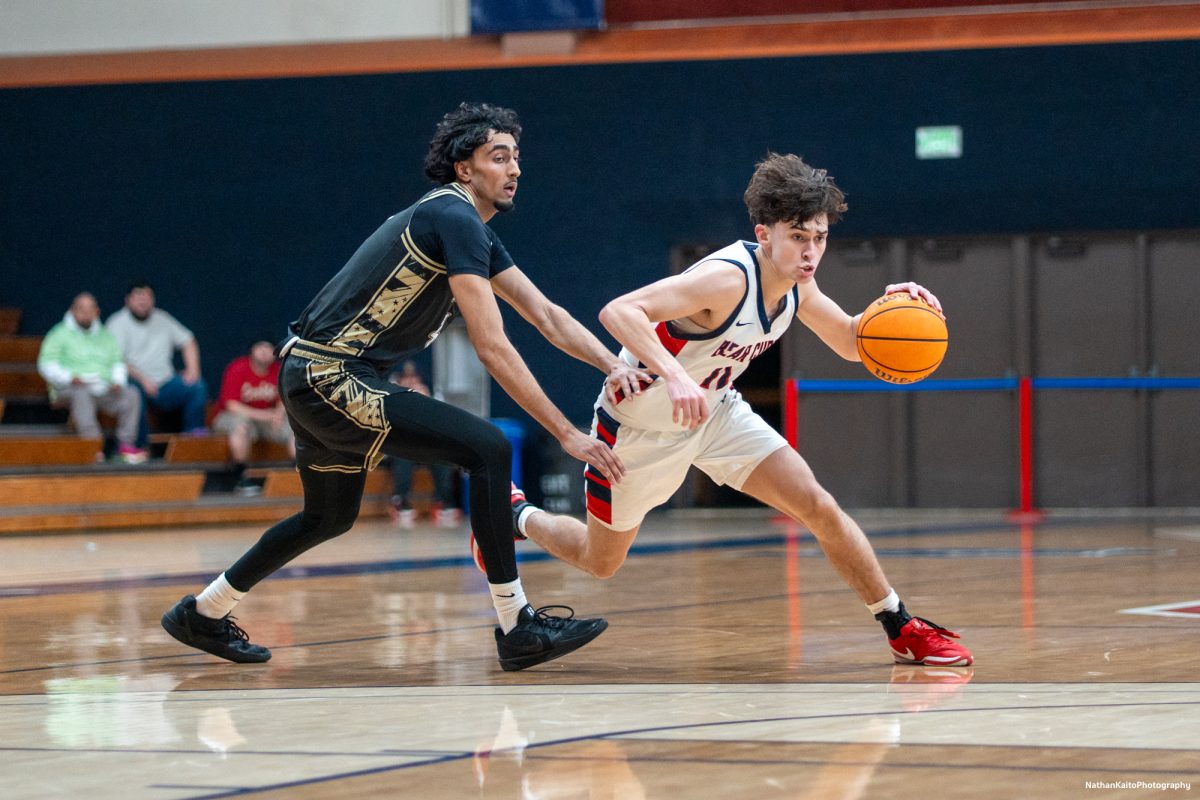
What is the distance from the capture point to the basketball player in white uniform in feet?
15.0

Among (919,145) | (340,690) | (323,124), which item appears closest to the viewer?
(340,690)

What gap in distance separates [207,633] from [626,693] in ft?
4.73

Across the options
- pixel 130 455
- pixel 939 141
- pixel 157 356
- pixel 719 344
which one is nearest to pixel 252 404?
pixel 157 356

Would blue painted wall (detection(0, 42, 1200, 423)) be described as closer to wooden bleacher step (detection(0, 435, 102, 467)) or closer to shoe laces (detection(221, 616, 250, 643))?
wooden bleacher step (detection(0, 435, 102, 467))

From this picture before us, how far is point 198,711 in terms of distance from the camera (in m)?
3.94

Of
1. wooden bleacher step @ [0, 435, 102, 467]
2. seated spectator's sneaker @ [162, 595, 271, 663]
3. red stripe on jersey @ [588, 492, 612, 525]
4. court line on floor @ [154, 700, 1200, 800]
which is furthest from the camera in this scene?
wooden bleacher step @ [0, 435, 102, 467]

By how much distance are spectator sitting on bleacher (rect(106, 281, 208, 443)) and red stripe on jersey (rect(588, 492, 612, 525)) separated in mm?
9141

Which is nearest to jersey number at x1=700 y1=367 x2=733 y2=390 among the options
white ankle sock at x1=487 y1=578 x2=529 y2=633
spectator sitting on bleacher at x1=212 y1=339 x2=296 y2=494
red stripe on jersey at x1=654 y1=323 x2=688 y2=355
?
red stripe on jersey at x1=654 y1=323 x2=688 y2=355

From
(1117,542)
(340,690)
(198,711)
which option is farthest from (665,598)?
(1117,542)

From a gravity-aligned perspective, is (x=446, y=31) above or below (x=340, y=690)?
above

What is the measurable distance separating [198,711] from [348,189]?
1133 centimetres

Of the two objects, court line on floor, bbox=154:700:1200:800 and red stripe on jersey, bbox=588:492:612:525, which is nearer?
court line on floor, bbox=154:700:1200:800

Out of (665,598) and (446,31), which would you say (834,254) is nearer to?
(446,31)

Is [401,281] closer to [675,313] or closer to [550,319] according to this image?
[550,319]
